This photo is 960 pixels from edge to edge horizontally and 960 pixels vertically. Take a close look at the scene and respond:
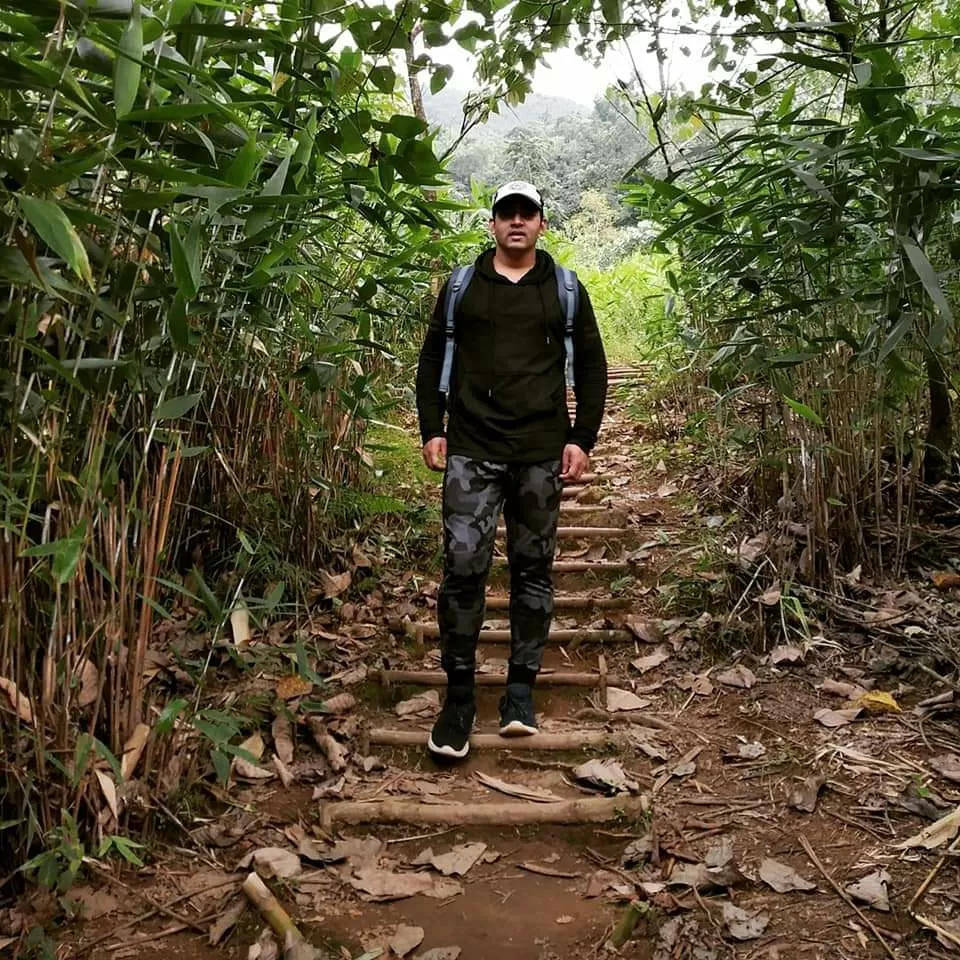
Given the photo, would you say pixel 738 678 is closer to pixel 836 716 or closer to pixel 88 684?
pixel 836 716

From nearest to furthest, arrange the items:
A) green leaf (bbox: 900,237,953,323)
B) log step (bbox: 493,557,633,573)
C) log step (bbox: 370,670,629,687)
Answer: green leaf (bbox: 900,237,953,323) → log step (bbox: 370,670,629,687) → log step (bbox: 493,557,633,573)

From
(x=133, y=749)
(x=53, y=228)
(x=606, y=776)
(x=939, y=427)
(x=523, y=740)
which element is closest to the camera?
(x=53, y=228)

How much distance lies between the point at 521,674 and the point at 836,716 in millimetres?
885

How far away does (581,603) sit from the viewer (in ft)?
11.1

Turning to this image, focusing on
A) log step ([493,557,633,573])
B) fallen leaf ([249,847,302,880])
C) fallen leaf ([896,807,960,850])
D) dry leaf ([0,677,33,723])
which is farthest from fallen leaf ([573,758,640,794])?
log step ([493,557,633,573])

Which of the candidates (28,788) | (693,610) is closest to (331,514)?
(693,610)

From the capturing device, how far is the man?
2301 millimetres

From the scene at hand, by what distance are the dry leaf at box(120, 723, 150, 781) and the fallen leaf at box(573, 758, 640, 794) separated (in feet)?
3.58

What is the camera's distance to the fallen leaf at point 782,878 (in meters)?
1.67

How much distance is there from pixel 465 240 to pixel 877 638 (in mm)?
2002

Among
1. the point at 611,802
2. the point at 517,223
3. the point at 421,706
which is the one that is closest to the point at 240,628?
the point at 421,706

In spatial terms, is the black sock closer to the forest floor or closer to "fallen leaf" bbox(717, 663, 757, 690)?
the forest floor

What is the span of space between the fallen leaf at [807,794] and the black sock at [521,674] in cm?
77

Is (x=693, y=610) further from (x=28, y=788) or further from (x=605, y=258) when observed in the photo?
(x=605, y=258)
